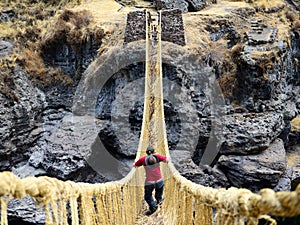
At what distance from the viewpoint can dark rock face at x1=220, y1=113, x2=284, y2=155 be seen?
1000 centimetres

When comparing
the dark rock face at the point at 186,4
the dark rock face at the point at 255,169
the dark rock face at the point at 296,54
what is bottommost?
the dark rock face at the point at 255,169

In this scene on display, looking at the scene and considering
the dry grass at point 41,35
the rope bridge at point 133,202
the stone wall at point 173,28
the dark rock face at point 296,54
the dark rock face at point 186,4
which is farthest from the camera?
the dark rock face at point 186,4

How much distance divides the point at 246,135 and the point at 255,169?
998 millimetres

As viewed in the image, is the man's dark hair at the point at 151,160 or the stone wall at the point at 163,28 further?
the stone wall at the point at 163,28

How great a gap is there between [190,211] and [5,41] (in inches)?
423

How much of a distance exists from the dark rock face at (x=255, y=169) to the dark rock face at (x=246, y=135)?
0.68 ft

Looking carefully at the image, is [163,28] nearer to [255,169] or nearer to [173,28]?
[173,28]

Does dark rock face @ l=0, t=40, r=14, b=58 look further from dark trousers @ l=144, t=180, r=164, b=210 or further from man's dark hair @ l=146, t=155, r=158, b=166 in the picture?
man's dark hair @ l=146, t=155, r=158, b=166

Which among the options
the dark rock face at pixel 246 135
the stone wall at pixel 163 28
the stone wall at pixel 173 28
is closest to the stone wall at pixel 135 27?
the stone wall at pixel 163 28

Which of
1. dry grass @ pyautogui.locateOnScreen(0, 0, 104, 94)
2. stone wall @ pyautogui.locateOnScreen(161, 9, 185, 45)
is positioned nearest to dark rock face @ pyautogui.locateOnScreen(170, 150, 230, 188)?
stone wall @ pyautogui.locateOnScreen(161, 9, 185, 45)

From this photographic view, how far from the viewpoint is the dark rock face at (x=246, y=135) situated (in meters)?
10.0

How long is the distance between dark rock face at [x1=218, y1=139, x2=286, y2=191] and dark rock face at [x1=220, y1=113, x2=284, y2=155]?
0.21 m

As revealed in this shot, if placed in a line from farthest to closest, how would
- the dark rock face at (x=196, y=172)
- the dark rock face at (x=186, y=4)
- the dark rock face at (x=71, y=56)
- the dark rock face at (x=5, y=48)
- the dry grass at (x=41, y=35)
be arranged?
the dark rock face at (x=186, y=4), the dark rock face at (x=71, y=56), the dry grass at (x=41, y=35), the dark rock face at (x=5, y=48), the dark rock face at (x=196, y=172)

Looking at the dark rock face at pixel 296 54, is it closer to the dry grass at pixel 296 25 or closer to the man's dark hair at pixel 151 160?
the dry grass at pixel 296 25
